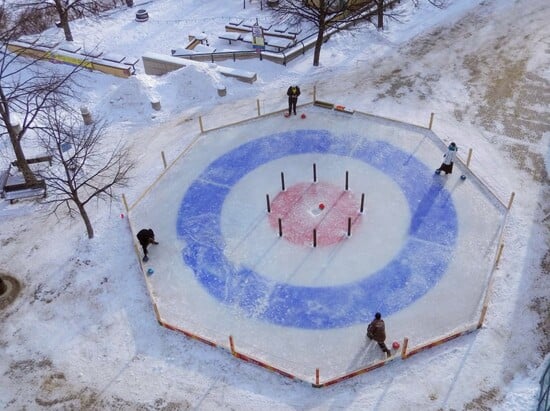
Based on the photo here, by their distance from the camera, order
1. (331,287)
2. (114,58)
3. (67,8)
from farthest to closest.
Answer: (67,8) → (114,58) → (331,287)

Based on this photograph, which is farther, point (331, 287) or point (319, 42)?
point (319, 42)

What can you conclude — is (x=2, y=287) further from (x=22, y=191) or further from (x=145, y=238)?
(x=22, y=191)

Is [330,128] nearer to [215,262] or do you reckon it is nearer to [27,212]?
[215,262]

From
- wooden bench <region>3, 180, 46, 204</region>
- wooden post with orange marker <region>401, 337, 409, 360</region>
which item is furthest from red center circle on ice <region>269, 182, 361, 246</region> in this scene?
wooden bench <region>3, 180, 46, 204</region>

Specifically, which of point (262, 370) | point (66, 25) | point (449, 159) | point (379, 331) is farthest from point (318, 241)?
point (66, 25)

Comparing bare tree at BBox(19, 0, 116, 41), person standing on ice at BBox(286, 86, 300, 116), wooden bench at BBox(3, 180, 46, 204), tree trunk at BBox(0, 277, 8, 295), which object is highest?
bare tree at BBox(19, 0, 116, 41)

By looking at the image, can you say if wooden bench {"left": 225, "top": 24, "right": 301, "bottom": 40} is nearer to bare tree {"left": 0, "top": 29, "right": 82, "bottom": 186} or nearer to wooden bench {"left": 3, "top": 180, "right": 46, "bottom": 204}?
bare tree {"left": 0, "top": 29, "right": 82, "bottom": 186}

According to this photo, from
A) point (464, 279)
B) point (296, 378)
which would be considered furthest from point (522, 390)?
point (296, 378)
